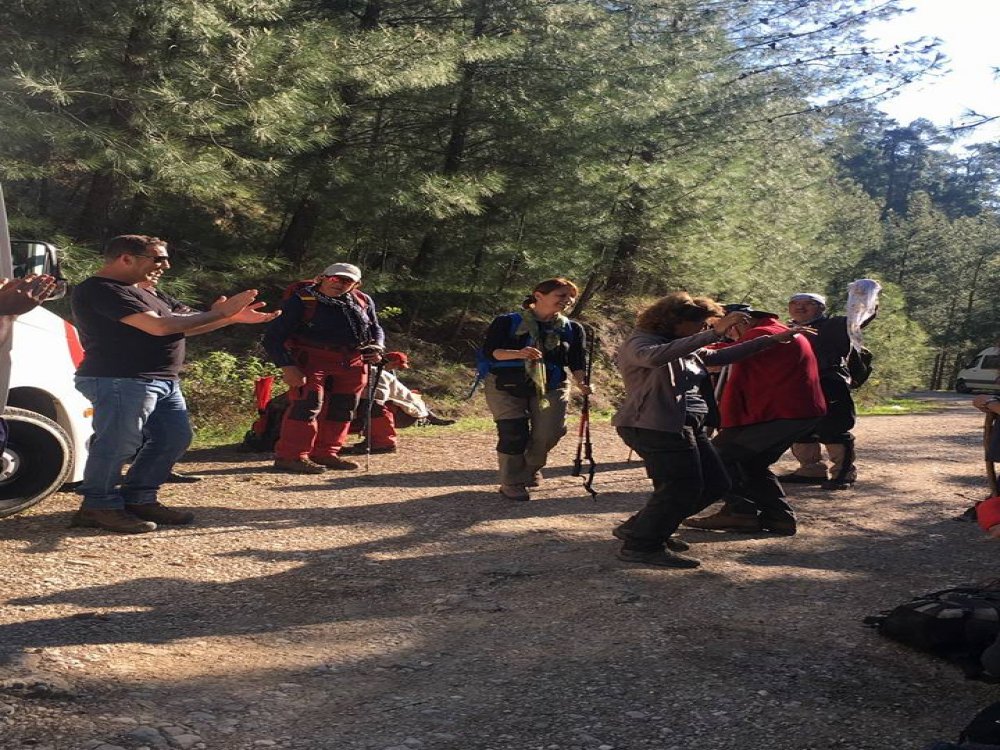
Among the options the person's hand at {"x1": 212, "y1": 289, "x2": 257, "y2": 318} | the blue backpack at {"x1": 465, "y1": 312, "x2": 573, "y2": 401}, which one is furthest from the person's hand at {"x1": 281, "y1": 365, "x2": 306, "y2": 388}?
the person's hand at {"x1": 212, "y1": 289, "x2": 257, "y2": 318}

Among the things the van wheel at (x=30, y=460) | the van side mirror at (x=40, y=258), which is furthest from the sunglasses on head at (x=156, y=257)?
the van wheel at (x=30, y=460)

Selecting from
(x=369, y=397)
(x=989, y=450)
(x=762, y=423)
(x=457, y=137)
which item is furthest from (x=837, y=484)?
(x=457, y=137)

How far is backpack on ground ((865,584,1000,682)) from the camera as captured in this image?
160 inches

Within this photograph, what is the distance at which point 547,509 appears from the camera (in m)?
7.42

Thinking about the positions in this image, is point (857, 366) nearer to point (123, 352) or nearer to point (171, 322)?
point (171, 322)

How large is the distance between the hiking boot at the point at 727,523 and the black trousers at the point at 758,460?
48 millimetres

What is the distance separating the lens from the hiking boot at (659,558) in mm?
5711

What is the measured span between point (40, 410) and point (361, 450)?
3.80 meters

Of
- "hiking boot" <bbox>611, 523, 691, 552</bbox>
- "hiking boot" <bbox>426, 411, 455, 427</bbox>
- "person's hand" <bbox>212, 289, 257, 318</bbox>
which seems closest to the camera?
"person's hand" <bbox>212, 289, 257, 318</bbox>

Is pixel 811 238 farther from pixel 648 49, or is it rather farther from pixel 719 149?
pixel 648 49

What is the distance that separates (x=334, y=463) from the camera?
8758 mm

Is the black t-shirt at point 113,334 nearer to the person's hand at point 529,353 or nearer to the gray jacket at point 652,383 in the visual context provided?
the person's hand at point 529,353

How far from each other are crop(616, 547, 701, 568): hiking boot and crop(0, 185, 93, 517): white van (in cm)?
373

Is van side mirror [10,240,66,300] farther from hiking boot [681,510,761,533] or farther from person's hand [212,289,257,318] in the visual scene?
hiking boot [681,510,761,533]
